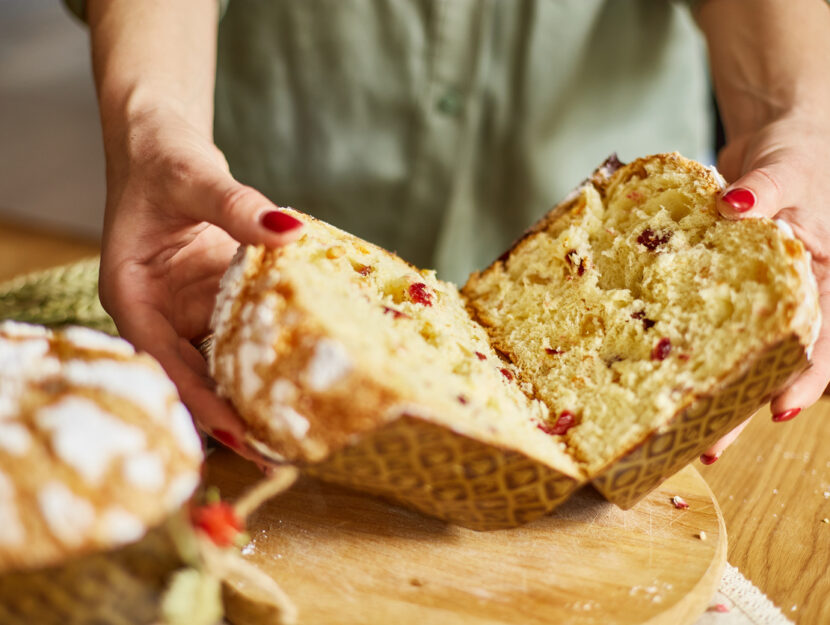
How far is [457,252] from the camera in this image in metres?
2.57

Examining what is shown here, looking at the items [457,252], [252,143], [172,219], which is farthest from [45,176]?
[172,219]

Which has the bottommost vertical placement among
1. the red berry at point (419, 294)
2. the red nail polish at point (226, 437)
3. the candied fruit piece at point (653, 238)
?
the red nail polish at point (226, 437)

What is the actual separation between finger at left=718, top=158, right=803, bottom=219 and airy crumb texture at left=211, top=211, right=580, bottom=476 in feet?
1.75

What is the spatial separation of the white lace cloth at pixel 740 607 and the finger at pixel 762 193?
691mm

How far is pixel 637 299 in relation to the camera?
1525 millimetres

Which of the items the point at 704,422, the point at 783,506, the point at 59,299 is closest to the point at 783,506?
the point at 783,506

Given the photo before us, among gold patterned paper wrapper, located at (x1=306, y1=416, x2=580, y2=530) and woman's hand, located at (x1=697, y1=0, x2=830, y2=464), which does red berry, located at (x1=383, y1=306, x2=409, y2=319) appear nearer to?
gold patterned paper wrapper, located at (x1=306, y1=416, x2=580, y2=530)

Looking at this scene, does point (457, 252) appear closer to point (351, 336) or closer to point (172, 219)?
point (172, 219)

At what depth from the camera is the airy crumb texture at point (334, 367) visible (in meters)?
1.14

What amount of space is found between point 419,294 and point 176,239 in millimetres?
529

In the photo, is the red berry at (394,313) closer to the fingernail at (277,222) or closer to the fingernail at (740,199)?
the fingernail at (277,222)

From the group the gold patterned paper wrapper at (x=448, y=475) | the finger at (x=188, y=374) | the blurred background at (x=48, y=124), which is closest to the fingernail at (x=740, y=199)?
the gold patterned paper wrapper at (x=448, y=475)

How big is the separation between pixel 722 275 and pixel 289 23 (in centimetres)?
155

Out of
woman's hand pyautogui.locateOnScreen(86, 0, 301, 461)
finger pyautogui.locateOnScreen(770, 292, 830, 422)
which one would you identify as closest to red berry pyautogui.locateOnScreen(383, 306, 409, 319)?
woman's hand pyautogui.locateOnScreen(86, 0, 301, 461)
